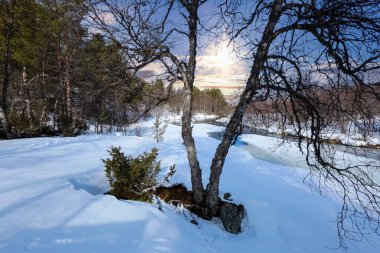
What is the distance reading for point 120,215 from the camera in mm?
3203

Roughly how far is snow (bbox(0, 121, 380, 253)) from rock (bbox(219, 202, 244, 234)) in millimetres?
177

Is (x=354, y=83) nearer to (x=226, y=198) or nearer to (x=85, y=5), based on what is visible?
(x=226, y=198)

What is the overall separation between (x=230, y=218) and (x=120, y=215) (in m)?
2.44

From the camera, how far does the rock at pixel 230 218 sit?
4.83m

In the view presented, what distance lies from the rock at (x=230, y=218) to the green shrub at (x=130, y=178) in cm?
144

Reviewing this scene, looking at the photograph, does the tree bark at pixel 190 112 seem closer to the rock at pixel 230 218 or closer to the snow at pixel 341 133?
the rock at pixel 230 218

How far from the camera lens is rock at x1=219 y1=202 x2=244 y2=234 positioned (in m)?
4.83

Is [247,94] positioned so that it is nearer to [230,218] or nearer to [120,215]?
[230,218]

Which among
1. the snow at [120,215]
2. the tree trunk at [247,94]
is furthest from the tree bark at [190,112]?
the snow at [120,215]

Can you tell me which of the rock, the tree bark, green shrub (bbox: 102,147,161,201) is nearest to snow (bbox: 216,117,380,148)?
the tree bark

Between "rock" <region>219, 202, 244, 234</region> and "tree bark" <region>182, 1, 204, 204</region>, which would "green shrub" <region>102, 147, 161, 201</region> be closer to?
"tree bark" <region>182, 1, 204, 204</region>

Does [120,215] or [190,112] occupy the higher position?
[190,112]

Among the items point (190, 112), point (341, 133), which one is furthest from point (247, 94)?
point (341, 133)

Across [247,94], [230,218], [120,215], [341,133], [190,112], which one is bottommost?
[230,218]
